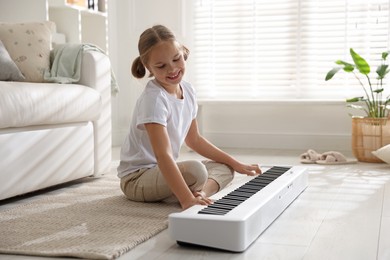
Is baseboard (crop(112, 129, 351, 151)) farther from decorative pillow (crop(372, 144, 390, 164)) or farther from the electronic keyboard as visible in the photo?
the electronic keyboard

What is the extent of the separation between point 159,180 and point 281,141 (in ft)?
7.19

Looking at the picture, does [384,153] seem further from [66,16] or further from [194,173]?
[66,16]

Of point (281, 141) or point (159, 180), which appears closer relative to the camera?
point (159, 180)

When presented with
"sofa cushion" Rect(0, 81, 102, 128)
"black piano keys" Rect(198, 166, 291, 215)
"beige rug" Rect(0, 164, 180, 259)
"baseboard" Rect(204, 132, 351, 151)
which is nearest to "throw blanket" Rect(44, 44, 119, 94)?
"sofa cushion" Rect(0, 81, 102, 128)

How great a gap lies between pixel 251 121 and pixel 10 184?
7.55ft

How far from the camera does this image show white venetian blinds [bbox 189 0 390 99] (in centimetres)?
377

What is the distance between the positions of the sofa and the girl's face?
20.2 inches

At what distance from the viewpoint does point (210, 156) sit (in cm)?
213

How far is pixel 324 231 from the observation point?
1580 millimetres

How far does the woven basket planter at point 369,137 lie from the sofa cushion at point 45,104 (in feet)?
5.00

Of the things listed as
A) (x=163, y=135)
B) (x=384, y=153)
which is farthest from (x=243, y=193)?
(x=384, y=153)

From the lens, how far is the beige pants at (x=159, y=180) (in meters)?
1.86

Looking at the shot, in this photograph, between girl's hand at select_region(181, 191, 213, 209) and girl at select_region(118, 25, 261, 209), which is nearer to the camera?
girl's hand at select_region(181, 191, 213, 209)

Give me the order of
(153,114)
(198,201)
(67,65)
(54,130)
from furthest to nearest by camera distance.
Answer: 1. (67,65)
2. (54,130)
3. (153,114)
4. (198,201)
